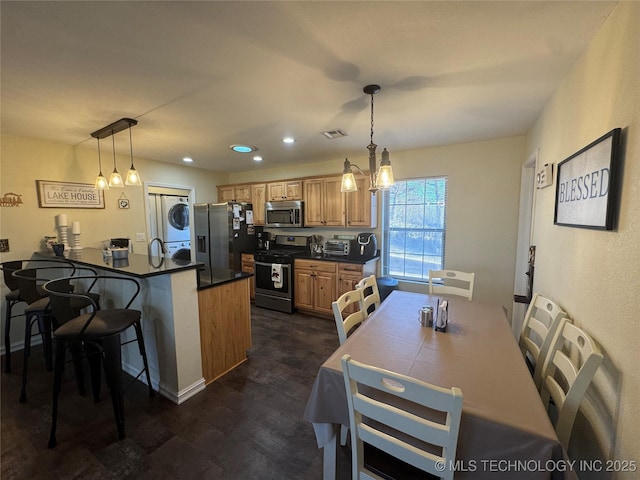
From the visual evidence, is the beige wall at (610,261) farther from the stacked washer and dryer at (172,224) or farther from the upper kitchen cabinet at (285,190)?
the stacked washer and dryer at (172,224)

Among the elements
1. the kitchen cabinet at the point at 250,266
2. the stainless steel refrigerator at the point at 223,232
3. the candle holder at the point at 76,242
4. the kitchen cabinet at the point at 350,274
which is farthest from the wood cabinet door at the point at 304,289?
the candle holder at the point at 76,242

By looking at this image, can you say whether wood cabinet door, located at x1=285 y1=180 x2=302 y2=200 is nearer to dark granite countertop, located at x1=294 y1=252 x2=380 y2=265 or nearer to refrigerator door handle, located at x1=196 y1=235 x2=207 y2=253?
dark granite countertop, located at x1=294 y1=252 x2=380 y2=265

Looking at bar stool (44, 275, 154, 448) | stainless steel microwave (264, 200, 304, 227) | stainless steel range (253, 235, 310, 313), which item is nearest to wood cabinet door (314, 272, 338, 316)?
stainless steel range (253, 235, 310, 313)

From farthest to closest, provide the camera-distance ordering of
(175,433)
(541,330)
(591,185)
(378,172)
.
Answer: (378,172) < (175,433) < (541,330) < (591,185)

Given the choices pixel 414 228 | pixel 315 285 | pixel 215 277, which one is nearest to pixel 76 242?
pixel 215 277

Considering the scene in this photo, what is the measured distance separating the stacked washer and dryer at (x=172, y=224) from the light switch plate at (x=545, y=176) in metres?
4.88

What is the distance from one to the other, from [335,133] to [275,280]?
238 centimetres

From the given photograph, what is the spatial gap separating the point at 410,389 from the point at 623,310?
93 cm

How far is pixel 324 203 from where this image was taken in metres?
4.18

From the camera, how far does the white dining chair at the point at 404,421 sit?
87 cm

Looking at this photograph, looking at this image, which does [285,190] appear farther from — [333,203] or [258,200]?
[333,203]

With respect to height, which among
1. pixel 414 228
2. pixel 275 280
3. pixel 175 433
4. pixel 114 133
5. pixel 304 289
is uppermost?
pixel 114 133

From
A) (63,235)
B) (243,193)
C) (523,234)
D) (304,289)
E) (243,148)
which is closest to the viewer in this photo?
(523,234)

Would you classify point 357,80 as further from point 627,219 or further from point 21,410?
point 21,410
